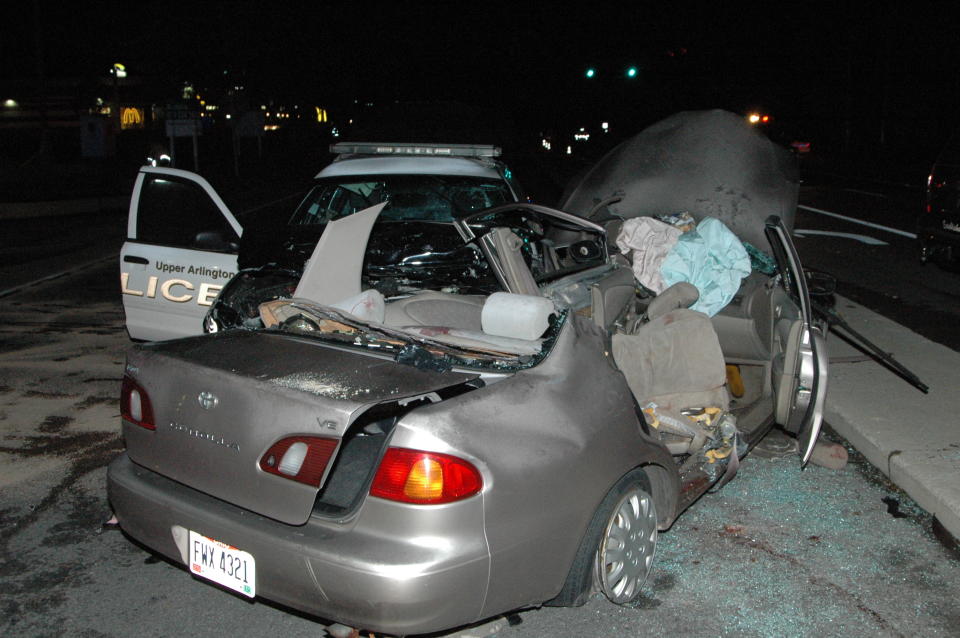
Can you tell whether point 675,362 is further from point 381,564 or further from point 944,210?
point 944,210

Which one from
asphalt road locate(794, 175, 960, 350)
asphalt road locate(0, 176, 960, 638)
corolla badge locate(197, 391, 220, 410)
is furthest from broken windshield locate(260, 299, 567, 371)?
asphalt road locate(794, 175, 960, 350)

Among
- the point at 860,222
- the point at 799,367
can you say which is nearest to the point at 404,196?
the point at 799,367

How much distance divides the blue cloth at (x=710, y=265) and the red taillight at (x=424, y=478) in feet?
9.36

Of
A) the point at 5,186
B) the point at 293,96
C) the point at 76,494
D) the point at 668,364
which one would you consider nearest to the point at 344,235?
the point at 668,364

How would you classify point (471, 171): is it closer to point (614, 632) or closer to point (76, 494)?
point (76, 494)

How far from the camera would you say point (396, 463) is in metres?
2.73

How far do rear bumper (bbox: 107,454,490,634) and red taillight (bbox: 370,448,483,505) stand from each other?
31 mm

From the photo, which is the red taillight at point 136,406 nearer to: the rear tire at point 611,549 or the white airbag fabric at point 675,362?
the rear tire at point 611,549

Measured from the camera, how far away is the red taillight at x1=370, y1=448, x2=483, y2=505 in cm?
271

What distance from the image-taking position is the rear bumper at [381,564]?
8.72ft

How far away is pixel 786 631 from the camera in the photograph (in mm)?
3465

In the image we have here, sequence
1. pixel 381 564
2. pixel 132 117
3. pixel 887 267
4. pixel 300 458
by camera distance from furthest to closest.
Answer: pixel 132 117 → pixel 887 267 → pixel 300 458 → pixel 381 564

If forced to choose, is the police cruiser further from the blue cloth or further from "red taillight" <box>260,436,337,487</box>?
"red taillight" <box>260,436,337,487</box>

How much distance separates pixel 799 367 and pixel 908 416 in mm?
1719
